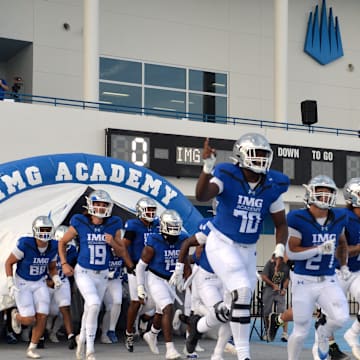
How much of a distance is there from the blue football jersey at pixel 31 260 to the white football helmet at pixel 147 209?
1.25 meters

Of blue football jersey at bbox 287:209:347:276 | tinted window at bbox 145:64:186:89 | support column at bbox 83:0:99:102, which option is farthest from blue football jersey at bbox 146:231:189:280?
tinted window at bbox 145:64:186:89

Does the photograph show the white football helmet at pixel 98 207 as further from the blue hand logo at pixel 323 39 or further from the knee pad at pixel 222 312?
the blue hand logo at pixel 323 39

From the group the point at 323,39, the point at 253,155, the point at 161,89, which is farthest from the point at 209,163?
the point at 323,39

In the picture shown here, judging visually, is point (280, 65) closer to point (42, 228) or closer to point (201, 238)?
point (42, 228)

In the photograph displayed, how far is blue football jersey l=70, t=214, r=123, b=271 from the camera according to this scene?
9.38 meters

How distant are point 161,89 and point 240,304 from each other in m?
17.3

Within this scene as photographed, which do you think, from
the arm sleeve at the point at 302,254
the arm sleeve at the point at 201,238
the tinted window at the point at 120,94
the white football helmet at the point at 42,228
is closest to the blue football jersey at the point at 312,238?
the arm sleeve at the point at 302,254

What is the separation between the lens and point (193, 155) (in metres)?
18.7

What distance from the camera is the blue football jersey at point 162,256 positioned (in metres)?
9.74

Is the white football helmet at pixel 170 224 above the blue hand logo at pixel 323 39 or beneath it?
beneath

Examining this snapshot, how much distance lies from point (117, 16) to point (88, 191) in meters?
11.9

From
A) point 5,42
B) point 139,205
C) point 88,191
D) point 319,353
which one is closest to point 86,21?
point 5,42

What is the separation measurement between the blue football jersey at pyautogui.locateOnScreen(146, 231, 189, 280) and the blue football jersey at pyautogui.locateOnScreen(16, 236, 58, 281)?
135 cm

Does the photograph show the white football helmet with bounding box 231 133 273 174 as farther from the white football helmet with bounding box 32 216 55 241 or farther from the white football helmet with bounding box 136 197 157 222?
the white football helmet with bounding box 32 216 55 241
